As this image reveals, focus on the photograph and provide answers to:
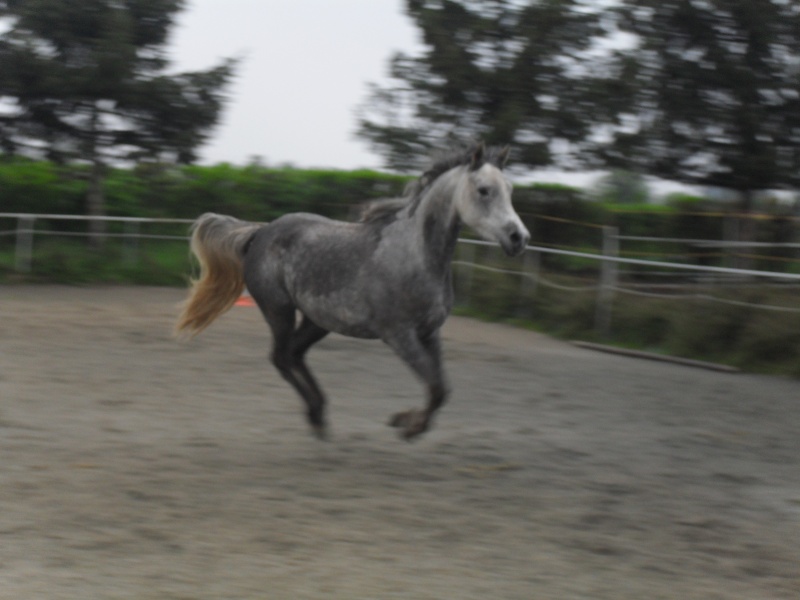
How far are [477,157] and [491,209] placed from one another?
325 millimetres


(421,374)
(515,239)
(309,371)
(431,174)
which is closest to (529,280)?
(309,371)

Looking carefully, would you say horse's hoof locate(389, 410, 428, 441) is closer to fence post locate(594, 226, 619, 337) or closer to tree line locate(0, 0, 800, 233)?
fence post locate(594, 226, 619, 337)

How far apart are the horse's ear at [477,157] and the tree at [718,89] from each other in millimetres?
10269

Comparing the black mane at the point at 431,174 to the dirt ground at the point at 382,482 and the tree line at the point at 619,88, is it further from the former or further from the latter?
the tree line at the point at 619,88

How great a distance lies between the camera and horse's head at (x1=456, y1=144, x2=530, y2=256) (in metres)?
5.19

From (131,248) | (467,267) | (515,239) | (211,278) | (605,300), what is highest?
(515,239)

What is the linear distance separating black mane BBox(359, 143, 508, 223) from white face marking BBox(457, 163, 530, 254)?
0.32ft

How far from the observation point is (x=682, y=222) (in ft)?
53.1

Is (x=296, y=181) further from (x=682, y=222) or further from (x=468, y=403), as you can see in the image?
(x=468, y=403)

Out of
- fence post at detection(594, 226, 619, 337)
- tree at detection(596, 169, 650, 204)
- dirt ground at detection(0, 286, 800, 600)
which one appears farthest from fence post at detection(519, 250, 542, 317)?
tree at detection(596, 169, 650, 204)

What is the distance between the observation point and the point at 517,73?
15383 mm

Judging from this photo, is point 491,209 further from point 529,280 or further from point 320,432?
point 529,280

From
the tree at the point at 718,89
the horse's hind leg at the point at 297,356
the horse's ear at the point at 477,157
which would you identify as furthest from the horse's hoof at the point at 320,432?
the tree at the point at 718,89

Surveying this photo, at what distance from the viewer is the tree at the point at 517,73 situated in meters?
15.3
